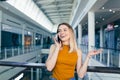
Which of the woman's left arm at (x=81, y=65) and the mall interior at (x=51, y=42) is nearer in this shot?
the woman's left arm at (x=81, y=65)

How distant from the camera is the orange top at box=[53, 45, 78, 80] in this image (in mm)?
1529

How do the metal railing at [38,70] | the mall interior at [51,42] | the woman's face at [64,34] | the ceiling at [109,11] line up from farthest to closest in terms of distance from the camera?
the ceiling at [109,11], the mall interior at [51,42], the metal railing at [38,70], the woman's face at [64,34]

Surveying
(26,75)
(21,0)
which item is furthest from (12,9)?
(26,75)

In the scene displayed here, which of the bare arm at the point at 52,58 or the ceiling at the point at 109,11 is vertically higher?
the ceiling at the point at 109,11

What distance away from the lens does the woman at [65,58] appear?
153cm

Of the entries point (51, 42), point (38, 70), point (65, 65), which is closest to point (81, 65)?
point (65, 65)

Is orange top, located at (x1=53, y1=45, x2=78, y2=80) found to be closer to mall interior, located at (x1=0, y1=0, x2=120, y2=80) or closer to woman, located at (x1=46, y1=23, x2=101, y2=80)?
woman, located at (x1=46, y1=23, x2=101, y2=80)

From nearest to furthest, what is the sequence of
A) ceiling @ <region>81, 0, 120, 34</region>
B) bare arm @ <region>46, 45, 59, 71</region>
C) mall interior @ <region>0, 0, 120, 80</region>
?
1. bare arm @ <region>46, 45, 59, 71</region>
2. mall interior @ <region>0, 0, 120, 80</region>
3. ceiling @ <region>81, 0, 120, 34</region>

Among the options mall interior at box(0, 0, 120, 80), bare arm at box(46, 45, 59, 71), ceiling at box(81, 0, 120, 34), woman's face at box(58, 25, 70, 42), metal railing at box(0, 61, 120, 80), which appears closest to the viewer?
bare arm at box(46, 45, 59, 71)

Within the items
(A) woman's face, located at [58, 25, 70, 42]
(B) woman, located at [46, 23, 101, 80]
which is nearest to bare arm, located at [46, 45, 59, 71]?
(B) woman, located at [46, 23, 101, 80]

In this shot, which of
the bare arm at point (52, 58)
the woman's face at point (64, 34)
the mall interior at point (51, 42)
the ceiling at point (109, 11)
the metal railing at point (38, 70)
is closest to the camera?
the bare arm at point (52, 58)

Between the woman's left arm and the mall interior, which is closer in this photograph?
the woman's left arm

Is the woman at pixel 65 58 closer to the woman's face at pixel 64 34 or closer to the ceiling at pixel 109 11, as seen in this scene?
the woman's face at pixel 64 34

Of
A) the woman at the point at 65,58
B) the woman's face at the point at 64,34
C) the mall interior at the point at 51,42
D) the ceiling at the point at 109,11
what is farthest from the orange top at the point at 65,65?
the ceiling at the point at 109,11
